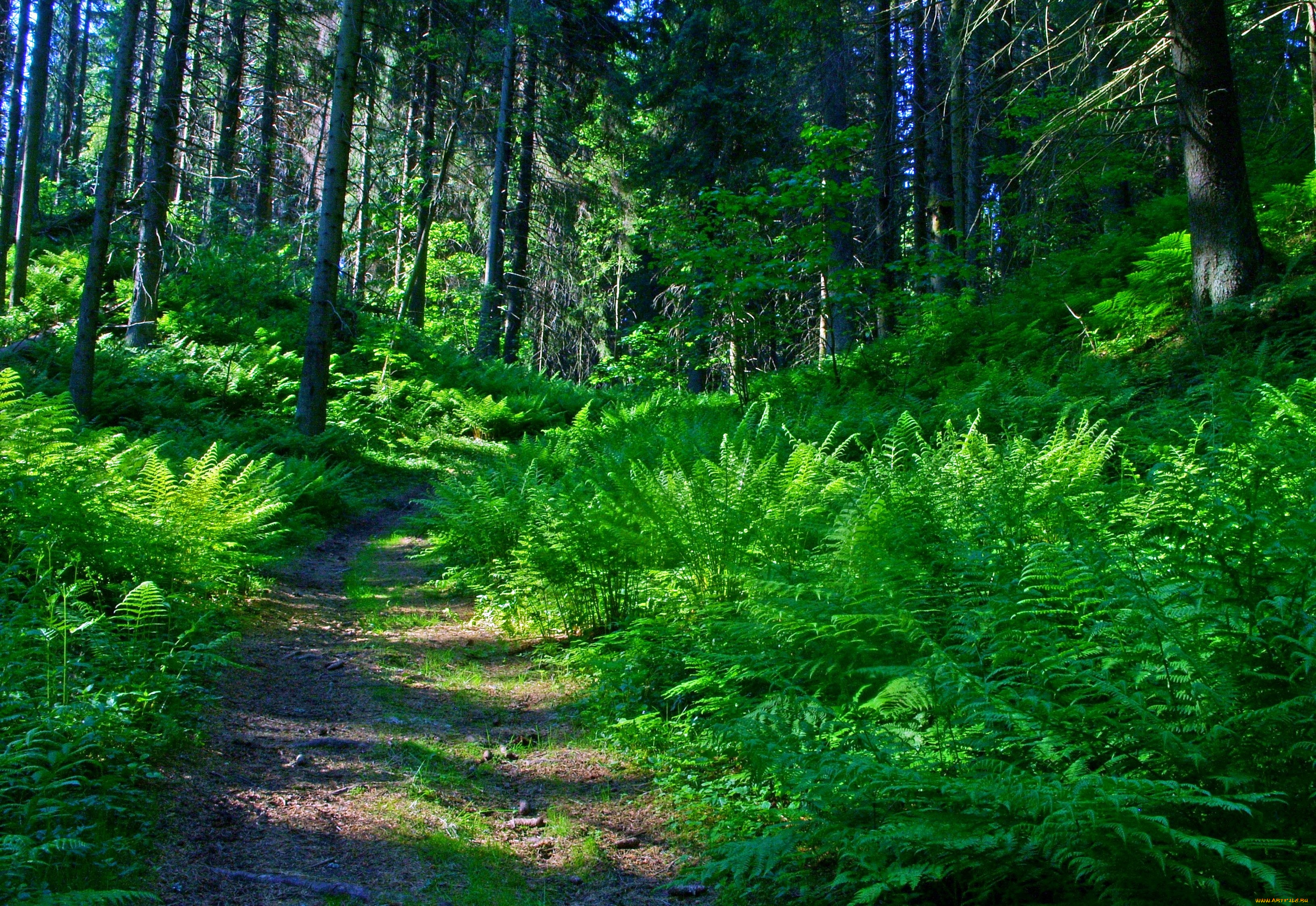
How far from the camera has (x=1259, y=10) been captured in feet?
33.6

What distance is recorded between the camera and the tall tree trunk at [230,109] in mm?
13516

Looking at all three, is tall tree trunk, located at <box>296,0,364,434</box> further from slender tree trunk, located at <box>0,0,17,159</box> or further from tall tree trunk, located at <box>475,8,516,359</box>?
slender tree trunk, located at <box>0,0,17,159</box>

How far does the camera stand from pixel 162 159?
41.7ft

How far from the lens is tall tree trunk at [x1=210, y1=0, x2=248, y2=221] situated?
1352 centimetres

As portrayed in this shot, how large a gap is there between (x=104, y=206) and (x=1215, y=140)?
39.6ft

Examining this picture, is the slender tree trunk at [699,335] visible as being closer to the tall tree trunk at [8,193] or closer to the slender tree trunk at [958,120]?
the slender tree trunk at [958,120]

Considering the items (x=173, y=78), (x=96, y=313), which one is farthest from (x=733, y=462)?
(x=173, y=78)

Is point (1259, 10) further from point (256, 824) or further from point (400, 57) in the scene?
point (400, 57)

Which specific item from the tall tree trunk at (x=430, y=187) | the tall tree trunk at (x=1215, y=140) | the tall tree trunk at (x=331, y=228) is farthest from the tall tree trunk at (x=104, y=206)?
the tall tree trunk at (x=1215, y=140)

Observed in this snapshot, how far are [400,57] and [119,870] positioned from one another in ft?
73.4

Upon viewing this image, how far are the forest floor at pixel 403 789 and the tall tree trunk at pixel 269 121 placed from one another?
11.5 meters

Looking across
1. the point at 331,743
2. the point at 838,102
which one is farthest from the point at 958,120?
the point at 331,743

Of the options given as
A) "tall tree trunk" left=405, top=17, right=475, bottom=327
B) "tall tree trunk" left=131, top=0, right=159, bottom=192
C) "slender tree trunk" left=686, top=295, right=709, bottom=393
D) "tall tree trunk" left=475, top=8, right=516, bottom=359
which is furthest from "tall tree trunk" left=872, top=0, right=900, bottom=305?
"tall tree trunk" left=131, top=0, right=159, bottom=192

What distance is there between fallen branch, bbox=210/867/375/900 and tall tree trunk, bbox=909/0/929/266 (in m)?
15.6
